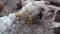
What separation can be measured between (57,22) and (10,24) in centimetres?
48

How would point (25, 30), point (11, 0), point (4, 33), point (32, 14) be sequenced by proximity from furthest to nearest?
point (11, 0) → point (32, 14) → point (25, 30) → point (4, 33)

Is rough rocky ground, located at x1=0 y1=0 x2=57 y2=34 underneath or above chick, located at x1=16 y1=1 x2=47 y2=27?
underneath

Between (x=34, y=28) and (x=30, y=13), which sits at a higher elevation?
(x=30, y=13)

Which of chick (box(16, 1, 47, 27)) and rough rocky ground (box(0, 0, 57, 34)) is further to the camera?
chick (box(16, 1, 47, 27))

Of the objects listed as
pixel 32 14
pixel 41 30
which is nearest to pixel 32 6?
pixel 32 14

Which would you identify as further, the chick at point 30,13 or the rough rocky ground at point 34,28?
the chick at point 30,13

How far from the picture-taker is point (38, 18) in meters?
1.35

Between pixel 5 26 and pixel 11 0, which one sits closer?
pixel 5 26

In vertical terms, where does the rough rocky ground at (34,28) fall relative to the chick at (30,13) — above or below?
below

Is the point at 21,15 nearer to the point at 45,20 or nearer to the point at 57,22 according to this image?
the point at 45,20

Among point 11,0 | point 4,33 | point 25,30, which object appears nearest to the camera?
point 4,33

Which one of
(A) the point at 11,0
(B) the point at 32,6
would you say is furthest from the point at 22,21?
(A) the point at 11,0

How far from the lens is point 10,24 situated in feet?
3.34

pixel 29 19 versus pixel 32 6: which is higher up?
pixel 32 6
